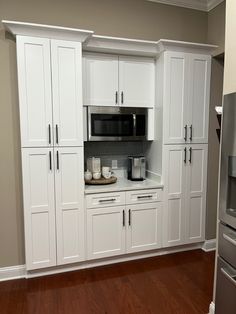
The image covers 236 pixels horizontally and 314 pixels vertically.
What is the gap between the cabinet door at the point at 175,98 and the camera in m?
2.85

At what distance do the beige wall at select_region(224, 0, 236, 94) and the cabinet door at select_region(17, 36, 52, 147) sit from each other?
5.16 feet

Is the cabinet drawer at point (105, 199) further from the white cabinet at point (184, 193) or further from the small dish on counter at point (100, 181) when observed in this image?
the white cabinet at point (184, 193)

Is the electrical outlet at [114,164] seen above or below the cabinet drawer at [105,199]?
above

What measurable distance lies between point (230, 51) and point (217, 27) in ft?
5.02

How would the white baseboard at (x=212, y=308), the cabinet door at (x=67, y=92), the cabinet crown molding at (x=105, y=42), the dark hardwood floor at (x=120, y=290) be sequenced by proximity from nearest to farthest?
the white baseboard at (x=212, y=308) → the dark hardwood floor at (x=120, y=290) → the cabinet crown molding at (x=105, y=42) → the cabinet door at (x=67, y=92)

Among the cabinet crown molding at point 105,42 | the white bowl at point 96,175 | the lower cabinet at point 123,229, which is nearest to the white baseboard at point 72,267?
the lower cabinet at point 123,229

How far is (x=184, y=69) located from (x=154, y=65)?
36 cm

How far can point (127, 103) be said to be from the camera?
9.75 ft

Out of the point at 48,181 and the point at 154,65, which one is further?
the point at 154,65

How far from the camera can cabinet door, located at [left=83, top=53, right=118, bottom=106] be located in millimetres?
2783

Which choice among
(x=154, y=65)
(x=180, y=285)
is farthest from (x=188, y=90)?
(x=180, y=285)

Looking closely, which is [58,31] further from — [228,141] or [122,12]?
[228,141]

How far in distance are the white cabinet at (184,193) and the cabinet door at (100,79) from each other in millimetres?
888

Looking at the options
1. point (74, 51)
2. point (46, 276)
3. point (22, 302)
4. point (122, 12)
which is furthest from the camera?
point (122, 12)
